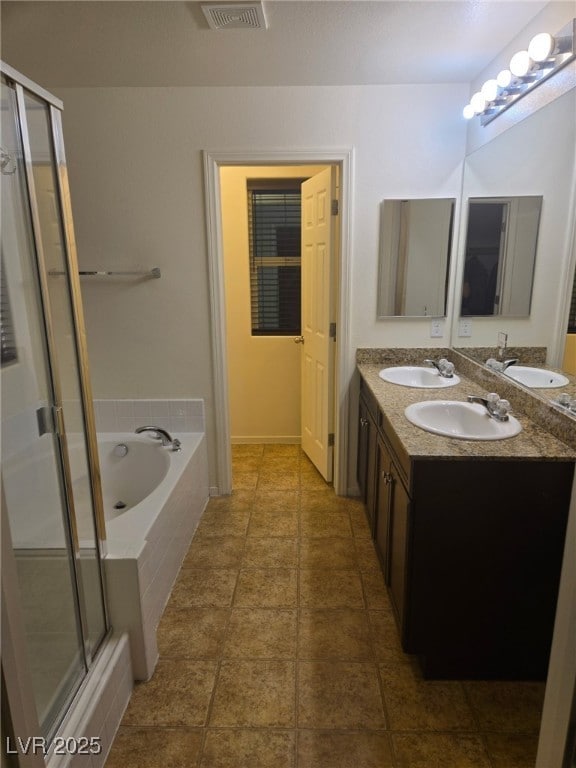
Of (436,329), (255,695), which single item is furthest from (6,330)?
(436,329)

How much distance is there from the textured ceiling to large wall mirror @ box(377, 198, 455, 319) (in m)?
0.66

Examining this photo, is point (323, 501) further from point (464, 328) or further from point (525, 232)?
point (525, 232)

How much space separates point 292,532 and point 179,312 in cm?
149

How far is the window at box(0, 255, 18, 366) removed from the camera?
4.35ft

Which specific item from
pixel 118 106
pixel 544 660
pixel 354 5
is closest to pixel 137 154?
pixel 118 106

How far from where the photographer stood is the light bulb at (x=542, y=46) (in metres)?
1.71

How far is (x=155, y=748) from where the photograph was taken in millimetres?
1516

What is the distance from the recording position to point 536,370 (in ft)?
6.57

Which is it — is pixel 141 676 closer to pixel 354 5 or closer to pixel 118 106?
pixel 354 5

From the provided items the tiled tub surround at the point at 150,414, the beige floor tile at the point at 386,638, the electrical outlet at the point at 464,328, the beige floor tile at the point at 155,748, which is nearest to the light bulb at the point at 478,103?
the electrical outlet at the point at 464,328

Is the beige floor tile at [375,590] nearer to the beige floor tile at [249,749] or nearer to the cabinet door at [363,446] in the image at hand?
the cabinet door at [363,446]

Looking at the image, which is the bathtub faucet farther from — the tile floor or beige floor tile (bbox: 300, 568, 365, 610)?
beige floor tile (bbox: 300, 568, 365, 610)

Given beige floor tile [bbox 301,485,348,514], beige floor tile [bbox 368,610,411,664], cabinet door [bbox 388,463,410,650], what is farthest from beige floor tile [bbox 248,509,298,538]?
cabinet door [bbox 388,463,410,650]

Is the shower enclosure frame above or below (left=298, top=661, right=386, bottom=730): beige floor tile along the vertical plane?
above
